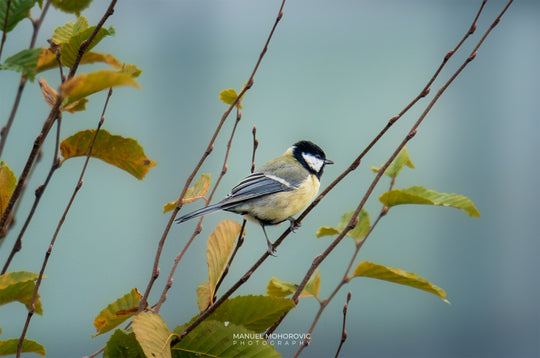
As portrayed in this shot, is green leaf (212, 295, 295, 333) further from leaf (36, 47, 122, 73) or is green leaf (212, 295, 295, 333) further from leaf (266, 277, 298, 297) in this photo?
leaf (36, 47, 122, 73)

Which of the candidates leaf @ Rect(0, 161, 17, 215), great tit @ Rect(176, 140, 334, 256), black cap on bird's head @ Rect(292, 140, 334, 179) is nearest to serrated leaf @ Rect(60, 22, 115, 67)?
leaf @ Rect(0, 161, 17, 215)

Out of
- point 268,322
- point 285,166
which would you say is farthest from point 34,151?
point 285,166

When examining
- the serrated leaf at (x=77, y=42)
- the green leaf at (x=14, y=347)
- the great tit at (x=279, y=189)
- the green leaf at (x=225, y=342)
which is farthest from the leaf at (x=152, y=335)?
the great tit at (x=279, y=189)

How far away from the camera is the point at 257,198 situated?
3.59 feet

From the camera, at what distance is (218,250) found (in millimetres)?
525

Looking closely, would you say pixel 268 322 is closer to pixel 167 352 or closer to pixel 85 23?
pixel 167 352

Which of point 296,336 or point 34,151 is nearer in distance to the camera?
point 34,151

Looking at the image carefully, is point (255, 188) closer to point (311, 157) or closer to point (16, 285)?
point (311, 157)

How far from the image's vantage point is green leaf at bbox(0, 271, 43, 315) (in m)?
0.46

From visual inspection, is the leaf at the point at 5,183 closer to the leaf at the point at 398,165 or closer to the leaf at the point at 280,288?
the leaf at the point at 280,288

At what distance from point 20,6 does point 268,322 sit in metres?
0.35

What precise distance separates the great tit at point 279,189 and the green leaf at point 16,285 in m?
0.47

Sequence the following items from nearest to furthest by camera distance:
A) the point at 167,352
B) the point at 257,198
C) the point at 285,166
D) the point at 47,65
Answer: the point at 167,352
the point at 47,65
the point at 257,198
the point at 285,166

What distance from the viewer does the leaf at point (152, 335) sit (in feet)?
1.31
